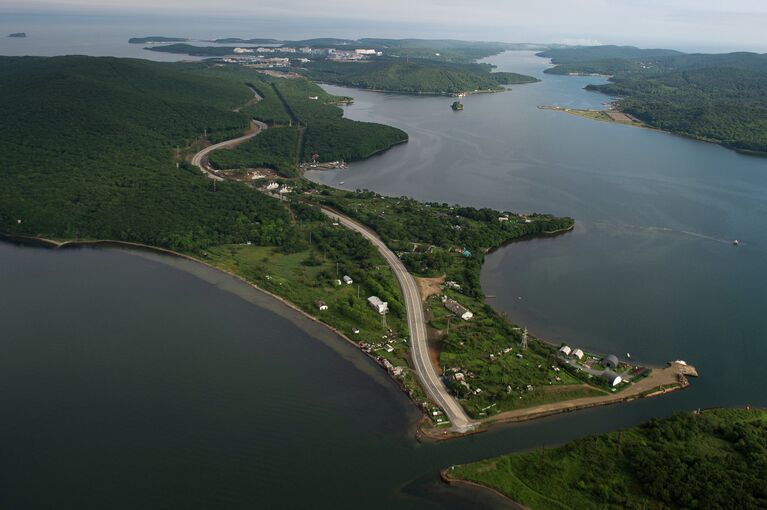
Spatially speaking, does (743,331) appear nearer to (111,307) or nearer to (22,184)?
(111,307)

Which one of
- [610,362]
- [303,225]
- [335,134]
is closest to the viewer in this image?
[610,362]

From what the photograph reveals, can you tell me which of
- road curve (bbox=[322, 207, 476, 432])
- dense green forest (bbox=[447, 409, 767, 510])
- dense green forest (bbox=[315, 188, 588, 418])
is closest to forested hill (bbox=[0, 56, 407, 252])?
dense green forest (bbox=[315, 188, 588, 418])

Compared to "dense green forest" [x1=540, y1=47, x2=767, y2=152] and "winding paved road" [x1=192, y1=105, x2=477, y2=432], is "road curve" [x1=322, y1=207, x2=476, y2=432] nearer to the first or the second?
"winding paved road" [x1=192, y1=105, x2=477, y2=432]

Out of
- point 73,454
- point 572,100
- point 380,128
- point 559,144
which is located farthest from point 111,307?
point 572,100

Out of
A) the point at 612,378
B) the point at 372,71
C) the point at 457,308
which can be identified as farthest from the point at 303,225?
the point at 372,71

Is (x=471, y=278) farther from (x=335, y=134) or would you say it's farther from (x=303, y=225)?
(x=335, y=134)

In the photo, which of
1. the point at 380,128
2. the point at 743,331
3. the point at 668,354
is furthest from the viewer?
the point at 380,128

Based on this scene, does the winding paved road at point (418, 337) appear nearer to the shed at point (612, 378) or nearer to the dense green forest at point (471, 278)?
the dense green forest at point (471, 278)

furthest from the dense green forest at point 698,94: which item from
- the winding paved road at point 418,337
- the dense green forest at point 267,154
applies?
the winding paved road at point 418,337
